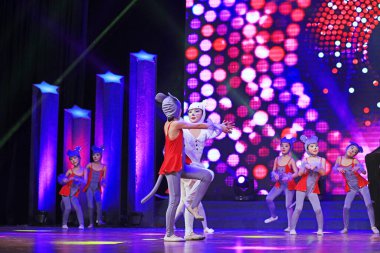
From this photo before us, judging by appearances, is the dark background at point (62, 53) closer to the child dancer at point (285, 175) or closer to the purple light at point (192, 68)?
the purple light at point (192, 68)

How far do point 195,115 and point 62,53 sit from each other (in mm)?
6083

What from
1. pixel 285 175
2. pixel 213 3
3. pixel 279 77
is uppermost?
pixel 213 3

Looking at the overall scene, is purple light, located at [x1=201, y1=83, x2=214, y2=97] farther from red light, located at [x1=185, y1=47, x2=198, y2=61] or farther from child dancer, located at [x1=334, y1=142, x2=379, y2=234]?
child dancer, located at [x1=334, y1=142, x2=379, y2=234]

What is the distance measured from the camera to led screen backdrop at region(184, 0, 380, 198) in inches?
490

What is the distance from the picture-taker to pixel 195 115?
7.43 meters

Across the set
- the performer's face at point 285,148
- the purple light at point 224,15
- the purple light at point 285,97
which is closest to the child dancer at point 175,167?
the performer's face at point 285,148

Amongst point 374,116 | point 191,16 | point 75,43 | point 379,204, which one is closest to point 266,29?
point 191,16

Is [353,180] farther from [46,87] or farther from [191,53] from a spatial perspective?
[46,87]

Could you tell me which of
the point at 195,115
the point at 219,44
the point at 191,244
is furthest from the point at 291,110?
the point at 191,244

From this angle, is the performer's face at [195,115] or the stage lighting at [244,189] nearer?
the performer's face at [195,115]

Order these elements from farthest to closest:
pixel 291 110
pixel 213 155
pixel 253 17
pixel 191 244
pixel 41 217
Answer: pixel 253 17 < pixel 213 155 < pixel 291 110 < pixel 41 217 < pixel 191 244

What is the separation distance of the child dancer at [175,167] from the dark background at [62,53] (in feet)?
21.1

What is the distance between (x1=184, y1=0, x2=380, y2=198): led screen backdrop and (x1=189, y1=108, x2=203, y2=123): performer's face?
530 centimetres

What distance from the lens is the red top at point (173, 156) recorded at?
21.0ft
